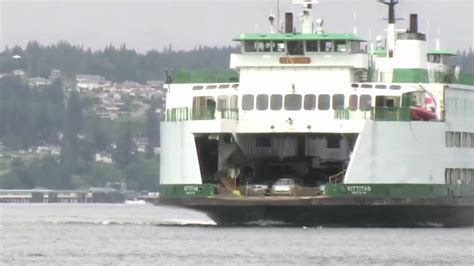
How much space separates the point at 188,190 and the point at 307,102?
5040 millimetres

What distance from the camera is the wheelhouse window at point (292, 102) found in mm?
82000

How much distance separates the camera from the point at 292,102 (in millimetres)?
82188

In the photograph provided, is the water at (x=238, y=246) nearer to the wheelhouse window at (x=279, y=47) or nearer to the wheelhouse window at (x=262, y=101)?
the wheelhouse window at (x=262, y=101)

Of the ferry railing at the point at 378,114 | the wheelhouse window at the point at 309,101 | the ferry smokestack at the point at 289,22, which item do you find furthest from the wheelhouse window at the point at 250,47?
the ferry railing at the point at 378,114

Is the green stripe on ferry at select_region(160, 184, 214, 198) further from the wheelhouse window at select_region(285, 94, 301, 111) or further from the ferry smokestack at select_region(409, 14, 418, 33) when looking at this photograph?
the ferry smokestack at select_region(409, 14, 418, 33)

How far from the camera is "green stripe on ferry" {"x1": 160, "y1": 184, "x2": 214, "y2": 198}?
8150cm

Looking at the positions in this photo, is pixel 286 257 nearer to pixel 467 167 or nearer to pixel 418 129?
pixel 418 129

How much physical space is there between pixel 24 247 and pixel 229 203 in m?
8.24

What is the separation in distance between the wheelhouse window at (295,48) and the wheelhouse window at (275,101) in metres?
1.75

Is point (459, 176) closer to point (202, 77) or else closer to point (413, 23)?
point (413, 23)

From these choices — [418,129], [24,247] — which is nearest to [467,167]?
[418,129]

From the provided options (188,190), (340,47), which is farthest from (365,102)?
(188,190)

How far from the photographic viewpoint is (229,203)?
80688mm

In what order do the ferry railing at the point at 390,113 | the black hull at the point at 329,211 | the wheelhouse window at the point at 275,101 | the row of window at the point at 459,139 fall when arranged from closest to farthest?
1. the black hull at the point at 329,211
2. the ferry railing at the point at 390,113
3. the wheelhouse window at the point at 275,101
4. the row of window at the point at 459,139
